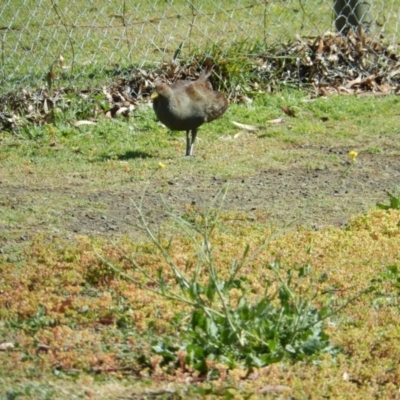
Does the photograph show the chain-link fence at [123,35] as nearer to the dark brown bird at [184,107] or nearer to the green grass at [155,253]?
the green grass at [155,253]

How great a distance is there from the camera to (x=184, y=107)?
7855 millimetres

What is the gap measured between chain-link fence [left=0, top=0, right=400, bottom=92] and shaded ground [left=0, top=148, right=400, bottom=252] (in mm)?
2544

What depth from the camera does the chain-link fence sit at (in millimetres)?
9773

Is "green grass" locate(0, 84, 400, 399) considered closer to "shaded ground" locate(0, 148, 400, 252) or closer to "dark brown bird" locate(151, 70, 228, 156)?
"shaded ground" locate(0, 148, 400, 252)

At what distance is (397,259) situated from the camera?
17.7 ft

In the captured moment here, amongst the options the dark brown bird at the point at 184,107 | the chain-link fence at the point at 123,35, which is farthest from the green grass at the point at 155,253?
the chain-link fence at the point at 123,35

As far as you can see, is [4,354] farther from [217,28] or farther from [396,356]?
[217,28]

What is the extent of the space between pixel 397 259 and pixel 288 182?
173 centimetres

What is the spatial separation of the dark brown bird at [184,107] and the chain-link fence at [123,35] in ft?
5.01

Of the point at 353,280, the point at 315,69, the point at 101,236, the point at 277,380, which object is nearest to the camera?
the point at 277,380

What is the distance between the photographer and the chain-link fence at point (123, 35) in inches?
Result: 385

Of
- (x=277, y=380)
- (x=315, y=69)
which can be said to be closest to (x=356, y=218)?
(x=277, y=380)

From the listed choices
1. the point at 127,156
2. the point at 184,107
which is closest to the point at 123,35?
the point at 184,107

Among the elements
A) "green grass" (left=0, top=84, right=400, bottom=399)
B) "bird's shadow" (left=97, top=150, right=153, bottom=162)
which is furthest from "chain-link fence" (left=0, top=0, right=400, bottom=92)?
"bird's shadow" (left=97, top=150, right=153, bottom=162)
